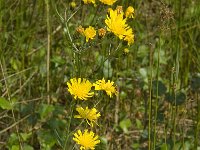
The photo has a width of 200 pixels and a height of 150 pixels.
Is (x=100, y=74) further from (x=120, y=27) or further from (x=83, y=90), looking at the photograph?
(x=83, y=90)

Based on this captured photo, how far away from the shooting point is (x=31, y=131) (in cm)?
200

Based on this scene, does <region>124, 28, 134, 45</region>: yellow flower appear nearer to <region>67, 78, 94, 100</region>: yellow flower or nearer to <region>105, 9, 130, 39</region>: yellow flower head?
<region>105, 9, 130, 39</region>: yellow flower head

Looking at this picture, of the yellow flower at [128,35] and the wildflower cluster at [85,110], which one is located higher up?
the yellow flower at [128,35]

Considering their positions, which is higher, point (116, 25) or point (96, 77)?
point (116, 25)

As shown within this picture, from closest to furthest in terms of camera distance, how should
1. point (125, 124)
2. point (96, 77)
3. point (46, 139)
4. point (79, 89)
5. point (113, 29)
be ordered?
1. point (79, 89)
2. point (113, 29)
3. point (46, 139)
4. point (96, 77)
5. point (125, 124)

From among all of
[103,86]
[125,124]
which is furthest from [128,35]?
[125,124]

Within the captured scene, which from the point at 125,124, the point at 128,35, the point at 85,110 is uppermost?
the point at 128,35

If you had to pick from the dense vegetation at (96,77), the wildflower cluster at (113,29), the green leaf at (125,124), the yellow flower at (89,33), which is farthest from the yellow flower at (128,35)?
the green leaf at (125,124)

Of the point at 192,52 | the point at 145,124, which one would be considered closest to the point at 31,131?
the point at 145,124

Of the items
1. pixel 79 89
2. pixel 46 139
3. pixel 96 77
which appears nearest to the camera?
pixel 79 89

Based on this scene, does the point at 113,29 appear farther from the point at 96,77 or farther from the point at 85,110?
Result: the point at 96,77

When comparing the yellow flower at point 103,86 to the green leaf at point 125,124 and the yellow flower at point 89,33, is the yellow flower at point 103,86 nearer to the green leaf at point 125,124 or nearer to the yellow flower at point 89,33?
the yellow flower at point 89,33

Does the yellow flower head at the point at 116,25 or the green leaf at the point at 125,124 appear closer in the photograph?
the yellow flower head at the point at 116,25

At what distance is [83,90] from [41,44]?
1188 mm
